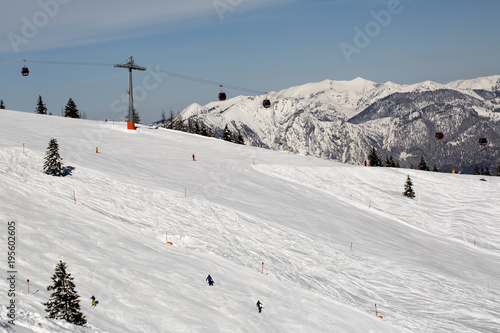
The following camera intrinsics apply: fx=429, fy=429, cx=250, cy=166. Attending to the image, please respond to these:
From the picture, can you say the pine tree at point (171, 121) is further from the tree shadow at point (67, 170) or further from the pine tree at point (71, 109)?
the tree shadow at point (67, 170)

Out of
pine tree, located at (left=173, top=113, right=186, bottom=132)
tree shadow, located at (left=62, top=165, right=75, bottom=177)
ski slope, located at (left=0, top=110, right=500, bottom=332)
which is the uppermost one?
pine tree, located at (left=173, top=113, right=186, bottom=132)

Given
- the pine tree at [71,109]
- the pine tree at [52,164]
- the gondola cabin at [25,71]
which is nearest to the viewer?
the pine tree at [52,164]

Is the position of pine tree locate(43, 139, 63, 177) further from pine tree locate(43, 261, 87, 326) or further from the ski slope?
pine tree locate(43, 261, 87, 326)

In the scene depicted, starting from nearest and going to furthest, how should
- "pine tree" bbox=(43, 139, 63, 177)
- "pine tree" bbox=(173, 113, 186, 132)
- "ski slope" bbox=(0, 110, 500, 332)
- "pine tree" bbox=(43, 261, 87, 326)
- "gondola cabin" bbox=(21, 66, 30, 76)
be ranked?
"pine tree" bbox=(43, 261, 87, 326) < "ski slope" bbox=(0, 110, 500, 332) < "pine tree" bbox=(43, 139, 63, 177) < "gondola cabin" bbox=(21, 66, 30, 76) < "pine tree" bbox=(173, 113, 186, 132)

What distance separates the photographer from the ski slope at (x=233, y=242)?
23.0 metres

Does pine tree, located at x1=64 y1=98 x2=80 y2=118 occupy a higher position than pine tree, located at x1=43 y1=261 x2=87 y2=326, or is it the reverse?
pine tree, located at x1=64 y1=98 x2=80 y2=118

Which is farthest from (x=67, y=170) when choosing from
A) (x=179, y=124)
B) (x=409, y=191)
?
(x=179, y=124)

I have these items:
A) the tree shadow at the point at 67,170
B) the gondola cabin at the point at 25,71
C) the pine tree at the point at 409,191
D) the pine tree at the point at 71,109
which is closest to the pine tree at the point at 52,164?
the tree shadow at the point at 67,170

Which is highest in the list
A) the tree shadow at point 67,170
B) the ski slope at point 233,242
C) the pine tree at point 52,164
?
the pine tree at point 52,164

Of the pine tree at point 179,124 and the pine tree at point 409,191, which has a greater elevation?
the pine tree at point 179,124

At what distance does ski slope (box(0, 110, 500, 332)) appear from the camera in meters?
23.0

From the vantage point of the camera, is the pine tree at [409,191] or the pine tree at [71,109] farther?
the pine tree at [71,109]

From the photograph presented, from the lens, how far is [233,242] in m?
34.2

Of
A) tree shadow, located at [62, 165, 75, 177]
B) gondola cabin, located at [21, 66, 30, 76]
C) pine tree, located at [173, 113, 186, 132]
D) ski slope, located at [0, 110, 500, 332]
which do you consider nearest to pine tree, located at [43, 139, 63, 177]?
ski slope, located at [0, 110, 500, 332]
